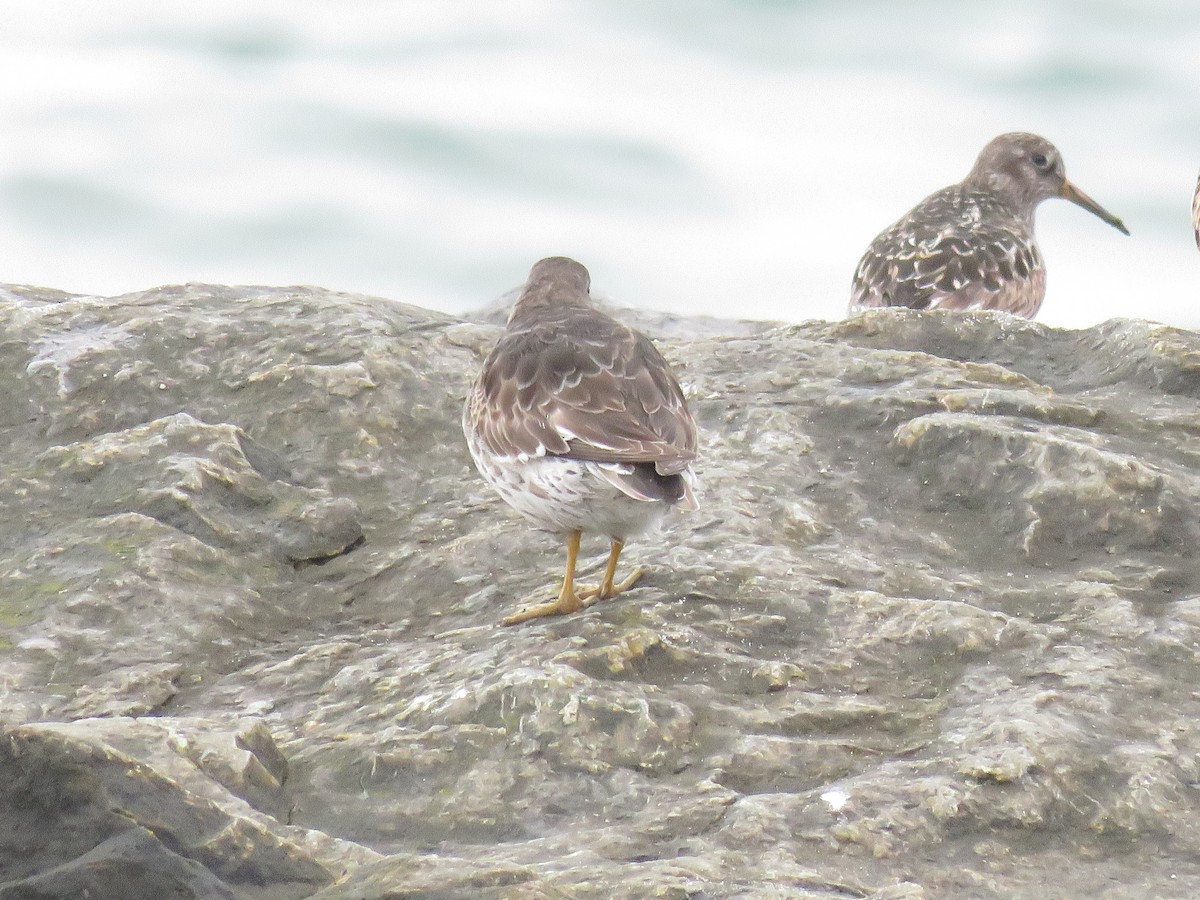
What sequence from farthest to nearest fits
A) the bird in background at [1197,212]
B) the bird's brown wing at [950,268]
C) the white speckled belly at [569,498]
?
1. the bird in background at [1197,212]
2. the bird's brown wing at [950,268]
3. the white speckled belly at [569,498]

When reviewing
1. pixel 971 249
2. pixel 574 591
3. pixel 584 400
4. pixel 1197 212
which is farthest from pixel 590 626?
pixel 1197 212

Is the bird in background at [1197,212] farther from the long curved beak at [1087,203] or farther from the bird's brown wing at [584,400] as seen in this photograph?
the bird's brown wing at [584,400]

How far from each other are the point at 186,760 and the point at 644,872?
1298 millimetres

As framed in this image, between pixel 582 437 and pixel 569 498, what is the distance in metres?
0.23

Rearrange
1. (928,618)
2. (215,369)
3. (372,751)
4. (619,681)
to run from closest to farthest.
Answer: (372,751)
(619,681)
(928,618)
(215,369)

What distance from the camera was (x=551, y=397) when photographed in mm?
5789

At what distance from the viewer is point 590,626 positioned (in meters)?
5.08

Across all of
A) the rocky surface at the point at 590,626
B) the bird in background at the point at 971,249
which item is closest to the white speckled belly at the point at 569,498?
the rocky surface at the point at 590,626

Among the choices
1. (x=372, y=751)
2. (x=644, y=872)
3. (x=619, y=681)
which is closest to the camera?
(x=644, y=872)

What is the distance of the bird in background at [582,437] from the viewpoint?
5.34 meters

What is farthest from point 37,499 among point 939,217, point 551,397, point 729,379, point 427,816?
point 939,217

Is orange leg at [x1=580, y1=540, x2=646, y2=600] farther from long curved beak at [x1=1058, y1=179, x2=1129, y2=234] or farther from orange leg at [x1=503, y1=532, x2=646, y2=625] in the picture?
long curved beak at [x1=1058, y1=179, x2=1129, y2=234]

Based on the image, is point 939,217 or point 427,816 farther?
point 939,217

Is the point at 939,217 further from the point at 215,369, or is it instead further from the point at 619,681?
the point at 619,681
